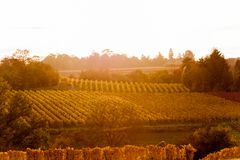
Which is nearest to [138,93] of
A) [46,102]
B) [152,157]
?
[46,102]

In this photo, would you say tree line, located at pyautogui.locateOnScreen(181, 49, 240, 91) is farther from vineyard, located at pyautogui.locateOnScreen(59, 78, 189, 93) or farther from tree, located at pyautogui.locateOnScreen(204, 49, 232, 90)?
vineyard, located at pyautogui.locateOnScreen(59, 78, 189, 93)

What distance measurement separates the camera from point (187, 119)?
7144cm

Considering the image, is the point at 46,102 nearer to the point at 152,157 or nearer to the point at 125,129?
the point at 125,129

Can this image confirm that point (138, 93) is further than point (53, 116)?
Yes

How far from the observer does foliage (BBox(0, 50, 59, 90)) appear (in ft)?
332

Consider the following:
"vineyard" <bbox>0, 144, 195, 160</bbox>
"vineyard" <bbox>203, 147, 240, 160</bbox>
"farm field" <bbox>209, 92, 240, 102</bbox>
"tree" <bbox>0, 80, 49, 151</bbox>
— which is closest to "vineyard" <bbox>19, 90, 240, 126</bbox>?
"farm field" <bbox>209, 92, 240, 102</bbox>

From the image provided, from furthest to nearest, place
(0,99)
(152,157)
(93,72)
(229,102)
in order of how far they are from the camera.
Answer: (93,72) < (229,102) < (0,99) < (152,157)

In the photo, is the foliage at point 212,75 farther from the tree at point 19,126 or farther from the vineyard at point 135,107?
the tree at point 19,126

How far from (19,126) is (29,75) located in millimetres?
56510

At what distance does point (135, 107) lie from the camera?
77.1 meters

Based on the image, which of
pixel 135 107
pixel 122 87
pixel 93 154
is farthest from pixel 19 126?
pixel 122 87

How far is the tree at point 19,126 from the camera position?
157ft

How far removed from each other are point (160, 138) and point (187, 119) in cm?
1093

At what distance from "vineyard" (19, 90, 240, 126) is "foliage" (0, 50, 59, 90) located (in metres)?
10.6
